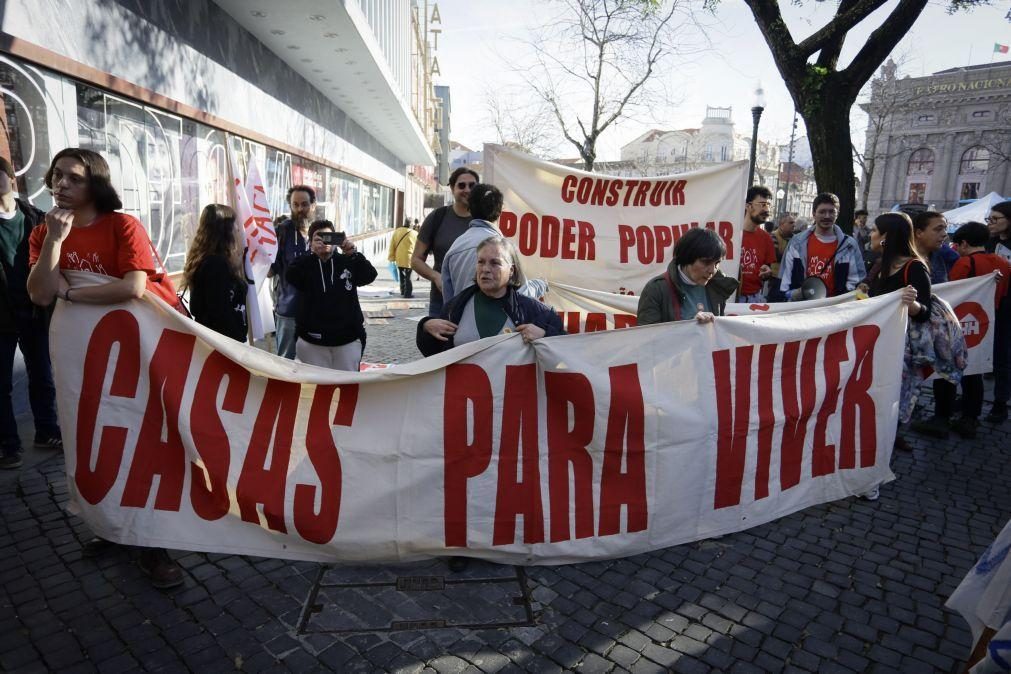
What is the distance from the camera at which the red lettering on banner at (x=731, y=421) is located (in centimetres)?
336

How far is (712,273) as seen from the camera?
3547 millimetres

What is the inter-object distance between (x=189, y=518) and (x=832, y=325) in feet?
11.8

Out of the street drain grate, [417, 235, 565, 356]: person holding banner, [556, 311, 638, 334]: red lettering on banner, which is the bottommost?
the street drain grate

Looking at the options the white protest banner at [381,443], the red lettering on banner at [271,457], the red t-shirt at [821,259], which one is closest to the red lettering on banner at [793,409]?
the white protest banner at [381,443]

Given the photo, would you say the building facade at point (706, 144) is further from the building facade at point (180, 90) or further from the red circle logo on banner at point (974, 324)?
the red circle logo on banner at point (974, 324)

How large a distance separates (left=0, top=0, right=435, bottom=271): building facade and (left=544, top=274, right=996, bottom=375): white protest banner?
9.25 ft

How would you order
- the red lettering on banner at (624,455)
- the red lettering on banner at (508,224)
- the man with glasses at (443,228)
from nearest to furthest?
the red lettering on banner at (624,455) < the man with glasses at (443,228) < the red lettering on banner at (508,224)

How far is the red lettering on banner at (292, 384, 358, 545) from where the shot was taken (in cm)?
289

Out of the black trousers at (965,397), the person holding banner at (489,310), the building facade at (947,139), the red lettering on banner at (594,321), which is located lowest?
the black trousers at (965,397)

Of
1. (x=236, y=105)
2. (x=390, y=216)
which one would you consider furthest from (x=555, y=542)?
(x=390, y=216)

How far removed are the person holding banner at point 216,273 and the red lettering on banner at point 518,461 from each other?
7.48 feet

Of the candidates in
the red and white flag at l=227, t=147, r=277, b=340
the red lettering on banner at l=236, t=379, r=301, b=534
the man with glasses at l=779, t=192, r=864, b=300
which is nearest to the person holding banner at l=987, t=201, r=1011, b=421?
the man with glasses at l=779, t=192, r=864, b=300

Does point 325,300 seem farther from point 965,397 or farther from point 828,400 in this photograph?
point 965,397

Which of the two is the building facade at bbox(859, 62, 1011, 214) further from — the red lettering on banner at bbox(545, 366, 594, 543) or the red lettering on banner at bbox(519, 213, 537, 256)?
the red lettering on banner at bbox(545, 366, 594, 543)
